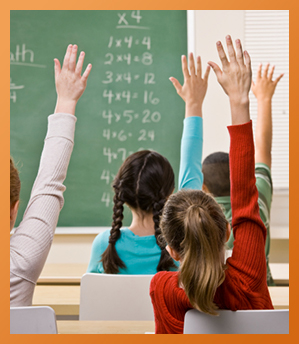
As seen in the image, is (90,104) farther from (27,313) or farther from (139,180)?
(27,313)

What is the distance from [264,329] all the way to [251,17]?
106 inches

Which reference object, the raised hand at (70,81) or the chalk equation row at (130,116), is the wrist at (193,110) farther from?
the chalk equation row at (130,116)

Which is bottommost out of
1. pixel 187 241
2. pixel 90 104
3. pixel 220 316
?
pixel 220 316

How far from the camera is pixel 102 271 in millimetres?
1474

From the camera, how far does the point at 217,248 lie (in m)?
0.82

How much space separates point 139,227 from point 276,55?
208cm

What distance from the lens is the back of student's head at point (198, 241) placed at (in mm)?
770

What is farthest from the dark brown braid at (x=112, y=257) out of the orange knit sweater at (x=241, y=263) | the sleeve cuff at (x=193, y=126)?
the orange knit sweater at (x=241, y=263)

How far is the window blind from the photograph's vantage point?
2934 mm

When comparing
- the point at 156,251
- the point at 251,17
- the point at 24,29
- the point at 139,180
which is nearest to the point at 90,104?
the point at 24,29

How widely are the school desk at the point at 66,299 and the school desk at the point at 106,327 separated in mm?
635

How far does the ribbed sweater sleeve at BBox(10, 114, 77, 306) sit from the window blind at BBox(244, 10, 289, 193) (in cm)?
231

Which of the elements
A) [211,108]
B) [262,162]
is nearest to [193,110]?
[262,162]

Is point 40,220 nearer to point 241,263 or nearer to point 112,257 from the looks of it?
point 241,263
